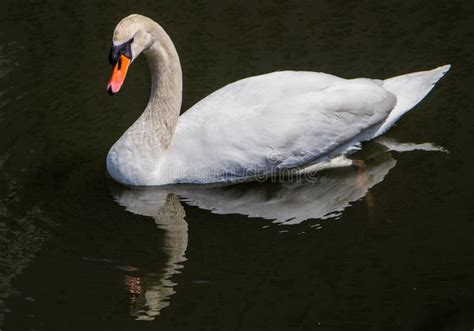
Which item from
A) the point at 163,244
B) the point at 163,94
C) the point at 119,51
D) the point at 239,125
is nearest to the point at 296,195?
the point at 239,125

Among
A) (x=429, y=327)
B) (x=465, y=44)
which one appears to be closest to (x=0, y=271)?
(x=429, y=327)

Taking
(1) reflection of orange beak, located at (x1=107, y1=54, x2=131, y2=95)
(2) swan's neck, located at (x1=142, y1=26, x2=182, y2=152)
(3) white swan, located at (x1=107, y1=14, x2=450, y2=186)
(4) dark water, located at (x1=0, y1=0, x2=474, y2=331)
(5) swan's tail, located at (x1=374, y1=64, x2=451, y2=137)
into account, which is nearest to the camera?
(4) dark water, located at (x1=0, y1=0, x2=474, y2=331)

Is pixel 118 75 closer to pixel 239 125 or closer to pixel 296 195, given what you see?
pixel 239 125

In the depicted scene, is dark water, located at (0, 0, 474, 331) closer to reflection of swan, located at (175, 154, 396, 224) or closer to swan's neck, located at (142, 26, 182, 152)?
reflection of swan, located at (175, 154, 396, 224)

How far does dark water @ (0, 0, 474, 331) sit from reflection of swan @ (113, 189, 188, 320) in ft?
0.06

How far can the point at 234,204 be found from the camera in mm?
8312

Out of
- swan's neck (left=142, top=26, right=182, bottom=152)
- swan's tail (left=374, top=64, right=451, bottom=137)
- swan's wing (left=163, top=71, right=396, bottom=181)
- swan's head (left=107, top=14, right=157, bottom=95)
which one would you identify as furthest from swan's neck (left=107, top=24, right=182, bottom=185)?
swan's tail (left=374, top=64, right=451, bottom=137)

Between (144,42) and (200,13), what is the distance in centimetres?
340

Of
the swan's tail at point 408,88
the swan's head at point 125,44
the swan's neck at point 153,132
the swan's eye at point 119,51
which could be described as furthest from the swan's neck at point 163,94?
the swan's tail at point 408,88

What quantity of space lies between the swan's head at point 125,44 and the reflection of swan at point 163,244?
1.02 m

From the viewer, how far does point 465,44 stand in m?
10.4

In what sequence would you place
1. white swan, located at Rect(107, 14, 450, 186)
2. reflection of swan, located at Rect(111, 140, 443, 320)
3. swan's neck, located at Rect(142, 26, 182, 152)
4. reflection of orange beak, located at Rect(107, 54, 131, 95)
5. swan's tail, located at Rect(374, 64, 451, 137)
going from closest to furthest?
reflection of orange beak, located at Rect(107, 54, 131, 95) → reflection of swan, located at Rect(111, 140, 443, 320) → white swan, located at Rect(107, 14, 450, 186) → swan's neck, located at Rect(142, 26, 182, 152) → swan's tail, located at Rect(374, 64, 451, 137)

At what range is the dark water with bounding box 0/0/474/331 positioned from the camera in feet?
22.7

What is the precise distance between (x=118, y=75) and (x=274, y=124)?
1.37 meters
